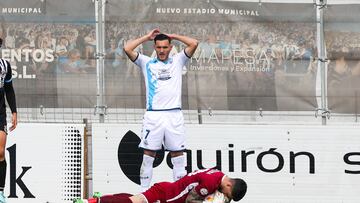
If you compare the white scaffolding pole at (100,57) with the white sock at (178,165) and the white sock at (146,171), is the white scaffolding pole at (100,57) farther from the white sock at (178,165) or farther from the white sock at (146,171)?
the white sock at (178,165)

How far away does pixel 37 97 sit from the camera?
1351 cm

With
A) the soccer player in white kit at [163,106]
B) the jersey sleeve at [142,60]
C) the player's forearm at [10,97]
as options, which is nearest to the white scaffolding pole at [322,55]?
the soccer player in white kit at [163,106]

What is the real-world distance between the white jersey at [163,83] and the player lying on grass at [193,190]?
4.79 feet

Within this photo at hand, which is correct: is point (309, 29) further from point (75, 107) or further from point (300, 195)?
point (75, 107)

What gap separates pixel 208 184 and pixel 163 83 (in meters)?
2.11

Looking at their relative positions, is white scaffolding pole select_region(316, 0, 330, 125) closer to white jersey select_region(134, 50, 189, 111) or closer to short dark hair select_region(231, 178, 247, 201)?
white jersey select_region(134, 50, 189, 111)

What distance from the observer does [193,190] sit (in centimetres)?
1025

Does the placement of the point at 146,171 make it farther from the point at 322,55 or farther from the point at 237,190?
the point at 322,55

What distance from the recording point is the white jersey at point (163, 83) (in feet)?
38.7

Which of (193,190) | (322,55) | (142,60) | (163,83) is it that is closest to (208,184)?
(193,190)

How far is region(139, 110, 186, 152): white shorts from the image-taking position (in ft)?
38.5

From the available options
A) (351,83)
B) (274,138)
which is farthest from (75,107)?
(351,83)

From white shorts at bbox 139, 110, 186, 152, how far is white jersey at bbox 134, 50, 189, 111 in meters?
0.09

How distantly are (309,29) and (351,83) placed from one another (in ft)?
3.14
